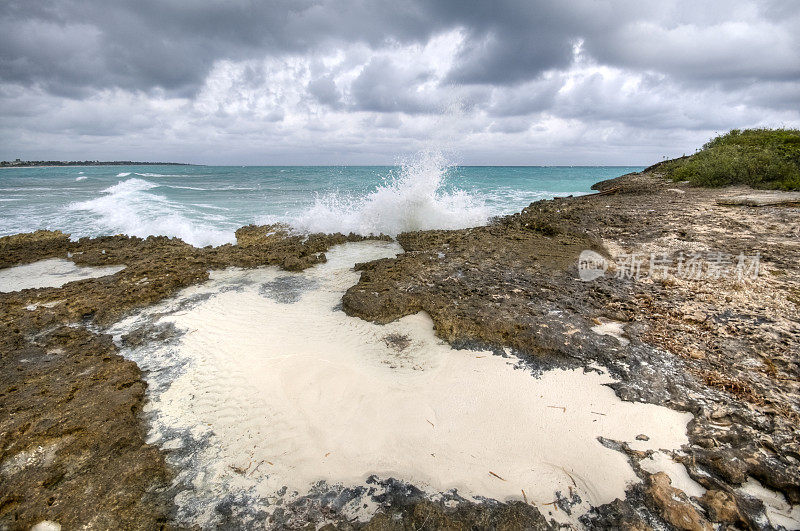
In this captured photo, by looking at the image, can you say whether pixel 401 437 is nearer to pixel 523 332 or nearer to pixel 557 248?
pixel 523 332

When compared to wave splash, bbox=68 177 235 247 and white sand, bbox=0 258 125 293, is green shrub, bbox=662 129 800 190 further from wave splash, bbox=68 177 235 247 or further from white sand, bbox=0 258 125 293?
white sand, bbox=0 258 125 293

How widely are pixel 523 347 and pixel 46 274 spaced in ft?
28.6

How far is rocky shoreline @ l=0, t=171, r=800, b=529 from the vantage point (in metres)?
2.21

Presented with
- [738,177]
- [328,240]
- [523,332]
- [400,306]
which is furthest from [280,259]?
[738,177]

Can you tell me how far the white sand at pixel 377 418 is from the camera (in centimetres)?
240

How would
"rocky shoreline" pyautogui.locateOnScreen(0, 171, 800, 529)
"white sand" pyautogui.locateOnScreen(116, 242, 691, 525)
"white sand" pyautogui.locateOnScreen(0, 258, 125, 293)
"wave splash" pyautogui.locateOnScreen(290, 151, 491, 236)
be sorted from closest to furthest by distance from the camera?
"rocky shoreline" pyautogui.locateOnScreen(0, 171, 800, 529)
"white sand" pyautogui.locateOnScreen(116, 242, 691, 525)
"white sand" pyautogui.locateOnScreen(0, 258, 125, 293)
"wave splash" pyautogui.locateOnScreen(290, 151, 491, 236)

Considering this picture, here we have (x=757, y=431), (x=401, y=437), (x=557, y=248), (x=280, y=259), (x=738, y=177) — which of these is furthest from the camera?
(x=738, y=177)

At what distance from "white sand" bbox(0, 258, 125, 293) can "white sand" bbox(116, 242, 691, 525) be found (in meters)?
4.04

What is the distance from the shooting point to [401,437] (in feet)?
9.10

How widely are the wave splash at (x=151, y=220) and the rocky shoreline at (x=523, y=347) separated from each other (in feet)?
9.62

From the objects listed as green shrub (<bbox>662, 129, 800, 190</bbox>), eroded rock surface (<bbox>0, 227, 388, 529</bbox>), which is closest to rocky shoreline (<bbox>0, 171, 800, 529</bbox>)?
eroded rock surface (<bbox>0, 227, 388, 529</bbox>)

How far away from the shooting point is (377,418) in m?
2.98

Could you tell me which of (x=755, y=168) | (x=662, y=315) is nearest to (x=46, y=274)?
(x=662, y=315)

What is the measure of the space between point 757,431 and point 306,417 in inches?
132
